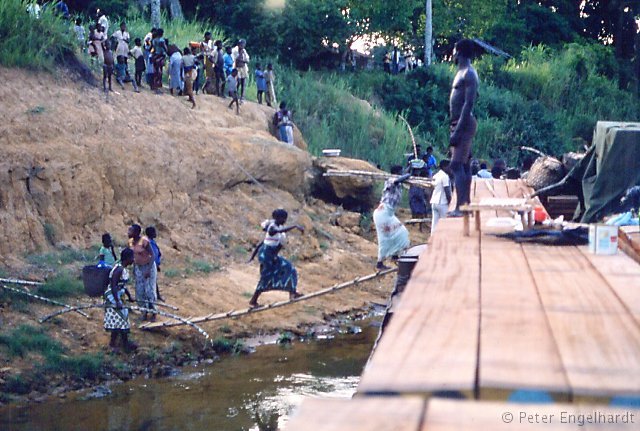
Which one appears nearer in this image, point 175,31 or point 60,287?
point 60,287

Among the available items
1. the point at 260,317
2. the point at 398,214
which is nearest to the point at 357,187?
the point at 398,214

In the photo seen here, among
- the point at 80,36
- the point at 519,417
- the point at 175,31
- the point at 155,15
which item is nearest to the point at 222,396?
the point at 80,36

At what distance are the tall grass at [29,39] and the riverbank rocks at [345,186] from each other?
649 centimetres

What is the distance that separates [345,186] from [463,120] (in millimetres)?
13840

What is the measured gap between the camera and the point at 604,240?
5.84 metres

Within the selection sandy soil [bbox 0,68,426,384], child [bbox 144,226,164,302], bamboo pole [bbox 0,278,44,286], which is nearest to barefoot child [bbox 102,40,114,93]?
sandy soil [bbox 0,68,426,384]

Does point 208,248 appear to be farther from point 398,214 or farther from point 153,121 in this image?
point 398,214

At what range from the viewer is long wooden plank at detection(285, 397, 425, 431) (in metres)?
2.73

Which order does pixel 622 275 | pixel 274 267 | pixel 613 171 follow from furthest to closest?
pixel 274 267, pixel 613 171, pixel 622 275

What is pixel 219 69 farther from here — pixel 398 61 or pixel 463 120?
pixel 398 61

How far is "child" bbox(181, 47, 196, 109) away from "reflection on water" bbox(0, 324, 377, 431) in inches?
288

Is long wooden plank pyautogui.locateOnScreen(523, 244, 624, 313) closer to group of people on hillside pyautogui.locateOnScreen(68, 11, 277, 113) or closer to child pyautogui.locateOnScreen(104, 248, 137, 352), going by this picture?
child pyautogui.locateOnScreen(104, 248, 137, 352)

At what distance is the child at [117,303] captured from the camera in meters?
12.8

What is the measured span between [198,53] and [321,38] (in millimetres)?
9996
